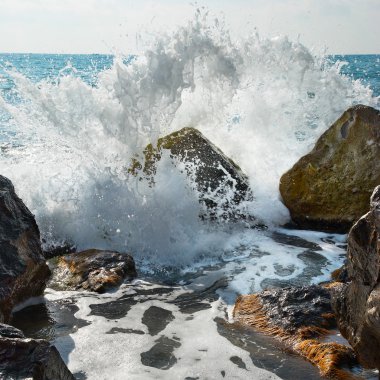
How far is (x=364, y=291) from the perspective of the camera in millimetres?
2762

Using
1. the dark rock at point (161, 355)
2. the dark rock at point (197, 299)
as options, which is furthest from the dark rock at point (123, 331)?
the dark rock at point (197, 299)

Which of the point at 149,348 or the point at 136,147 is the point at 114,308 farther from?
the point at 136,147

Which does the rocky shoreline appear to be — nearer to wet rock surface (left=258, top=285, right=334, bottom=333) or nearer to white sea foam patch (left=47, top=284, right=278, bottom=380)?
wet rock surface (left=258, top=285, right=334, bottom=333)

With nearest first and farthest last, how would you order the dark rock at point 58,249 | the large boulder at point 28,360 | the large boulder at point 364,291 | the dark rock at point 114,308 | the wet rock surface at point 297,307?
the large boulder at point 28,360
the large boulder at point 364,291
the wet rock surface at point 297,307
the dark rock at point 114,308
the dark rock at point 58,249

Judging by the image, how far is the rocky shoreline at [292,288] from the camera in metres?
2.64

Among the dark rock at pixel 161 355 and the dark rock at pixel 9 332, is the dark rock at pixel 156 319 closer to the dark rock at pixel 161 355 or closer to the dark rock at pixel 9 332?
the dark rock at pixel 161 355

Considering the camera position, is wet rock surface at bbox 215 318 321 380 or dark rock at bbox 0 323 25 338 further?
wet rock surface at bbox 215 318 321 380

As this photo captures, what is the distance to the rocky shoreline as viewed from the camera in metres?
2.64

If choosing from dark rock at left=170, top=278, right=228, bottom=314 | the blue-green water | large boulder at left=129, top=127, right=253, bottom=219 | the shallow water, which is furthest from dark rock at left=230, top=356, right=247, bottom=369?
the blue-green water

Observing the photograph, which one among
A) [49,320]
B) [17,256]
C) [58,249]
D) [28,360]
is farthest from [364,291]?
[58,249]

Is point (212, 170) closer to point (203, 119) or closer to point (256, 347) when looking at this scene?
point (203, 119)

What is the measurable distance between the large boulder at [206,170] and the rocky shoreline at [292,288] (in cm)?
2

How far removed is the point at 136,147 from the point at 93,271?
2.45 meters

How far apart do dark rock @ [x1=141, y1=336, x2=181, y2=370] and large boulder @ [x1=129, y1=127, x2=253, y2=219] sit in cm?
317
